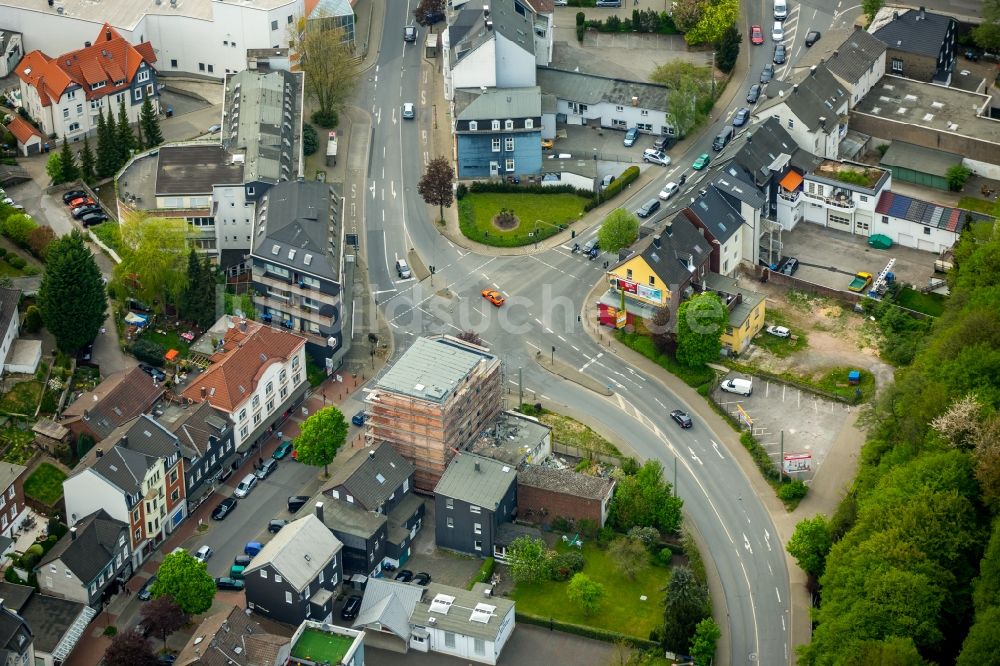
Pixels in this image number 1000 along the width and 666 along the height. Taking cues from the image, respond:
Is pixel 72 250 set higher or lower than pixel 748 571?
higher

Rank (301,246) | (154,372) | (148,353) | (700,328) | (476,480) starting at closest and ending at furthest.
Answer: (476,480)
(154,372)
(700,328)
(148,353)
(301,246)

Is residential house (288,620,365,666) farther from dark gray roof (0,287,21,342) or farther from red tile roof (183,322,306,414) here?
dark gray roof (0,287,21,342)

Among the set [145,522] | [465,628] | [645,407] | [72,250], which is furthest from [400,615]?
[72,250]

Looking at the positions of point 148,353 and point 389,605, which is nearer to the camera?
point 389,605

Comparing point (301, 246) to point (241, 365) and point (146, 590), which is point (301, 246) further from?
point (146, 590)

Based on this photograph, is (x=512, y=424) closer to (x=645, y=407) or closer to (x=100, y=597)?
(x=645, y=407)

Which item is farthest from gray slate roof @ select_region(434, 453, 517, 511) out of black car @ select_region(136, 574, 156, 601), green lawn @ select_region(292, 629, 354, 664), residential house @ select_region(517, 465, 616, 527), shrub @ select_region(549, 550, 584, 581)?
black car @ select_region(136, 574, 156, 601)

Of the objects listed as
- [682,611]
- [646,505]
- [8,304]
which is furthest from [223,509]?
[682,611]

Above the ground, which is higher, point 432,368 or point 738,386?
point 432,368
